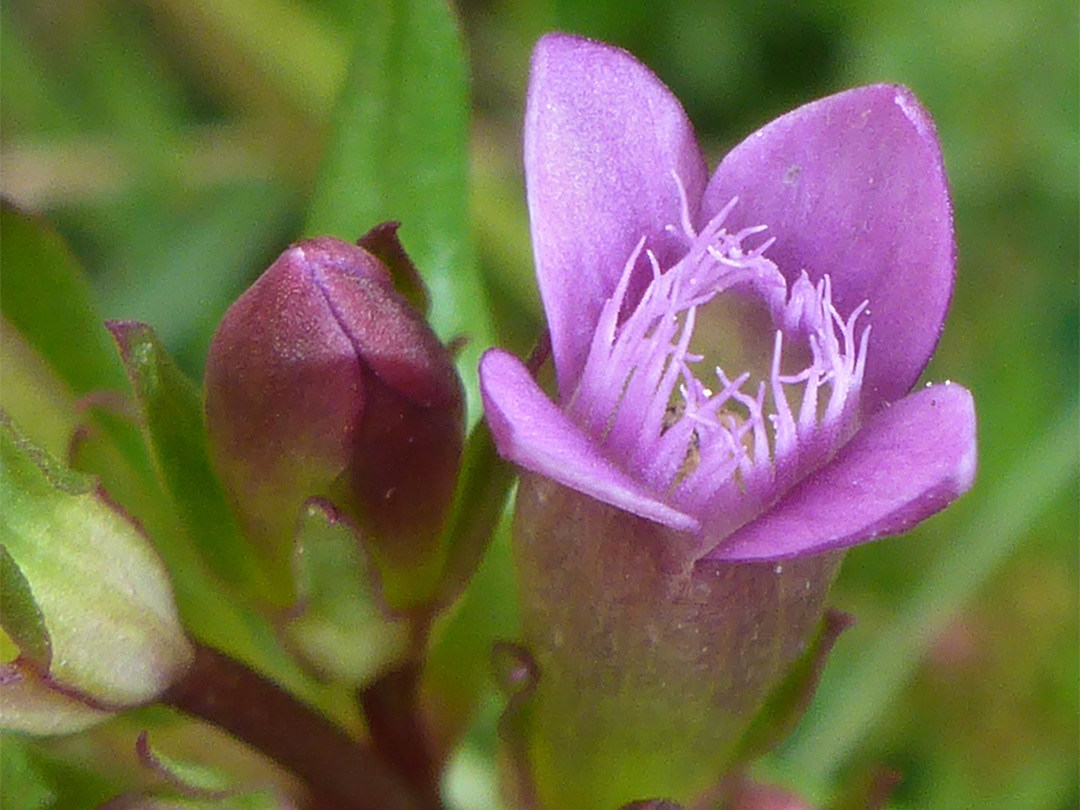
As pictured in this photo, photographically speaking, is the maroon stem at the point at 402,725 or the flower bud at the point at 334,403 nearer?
the flower bud at the point at 334,403

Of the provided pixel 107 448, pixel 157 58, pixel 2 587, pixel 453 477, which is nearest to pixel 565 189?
pixel 453 477

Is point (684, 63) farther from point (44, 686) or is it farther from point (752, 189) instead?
point (44, 686)

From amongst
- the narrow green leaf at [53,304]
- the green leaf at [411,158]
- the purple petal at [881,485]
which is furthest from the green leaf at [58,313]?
the purple petal at [881,485]

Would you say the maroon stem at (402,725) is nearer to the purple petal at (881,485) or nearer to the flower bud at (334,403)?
the flower bud at (334,403)

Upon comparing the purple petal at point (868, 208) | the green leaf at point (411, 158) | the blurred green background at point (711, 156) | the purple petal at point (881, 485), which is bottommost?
the blurred green background at point (711, 156)

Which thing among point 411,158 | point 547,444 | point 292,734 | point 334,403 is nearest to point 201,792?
point 292,734

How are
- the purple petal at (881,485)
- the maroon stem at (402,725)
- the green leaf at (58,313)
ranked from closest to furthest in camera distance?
the purple petal at (881,485) < the maroon stem at (402,725) < the green leaf at (58,313)
